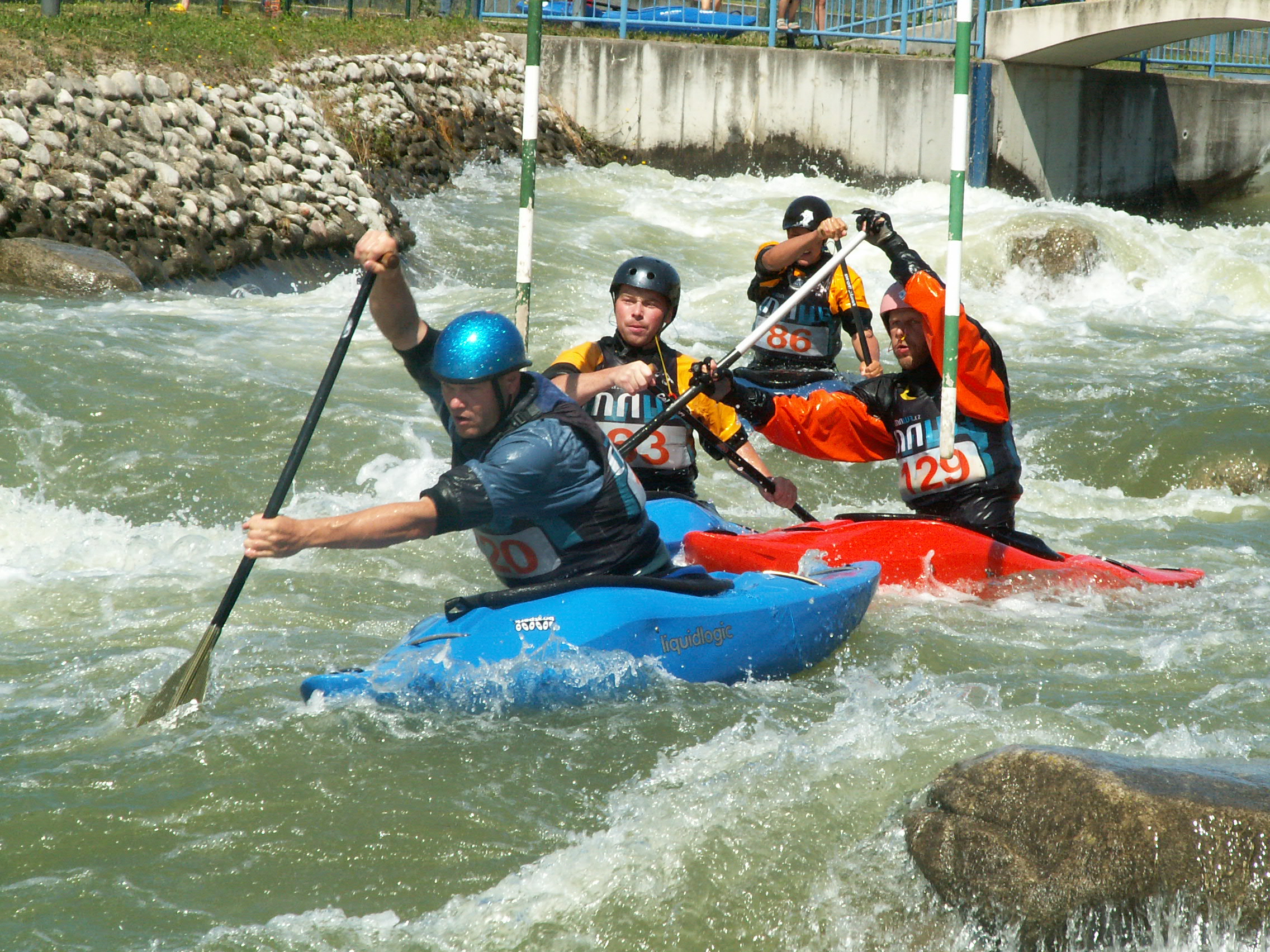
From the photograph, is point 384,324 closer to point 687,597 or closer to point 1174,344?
point 687,597

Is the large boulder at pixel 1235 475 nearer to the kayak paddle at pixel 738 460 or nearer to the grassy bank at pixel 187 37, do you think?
the kayak paddle at pixel 738 460

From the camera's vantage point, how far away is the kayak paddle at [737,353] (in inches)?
204

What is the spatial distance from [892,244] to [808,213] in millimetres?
1301

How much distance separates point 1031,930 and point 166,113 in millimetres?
10331

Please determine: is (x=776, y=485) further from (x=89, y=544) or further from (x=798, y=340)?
(x=89, y=544)

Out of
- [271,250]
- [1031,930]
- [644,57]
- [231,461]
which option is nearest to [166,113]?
[271,250]

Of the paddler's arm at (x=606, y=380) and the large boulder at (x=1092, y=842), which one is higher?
the paddler's arm at (x=606, y=380)

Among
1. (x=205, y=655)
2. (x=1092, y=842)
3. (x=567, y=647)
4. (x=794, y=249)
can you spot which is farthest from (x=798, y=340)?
(x=1092, y=842)

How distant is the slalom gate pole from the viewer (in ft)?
16.7

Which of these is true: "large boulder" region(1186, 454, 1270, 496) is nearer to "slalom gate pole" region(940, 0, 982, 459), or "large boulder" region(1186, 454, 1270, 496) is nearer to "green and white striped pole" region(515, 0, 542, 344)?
"slalom gate pole" region(940, 0, 982, 459)

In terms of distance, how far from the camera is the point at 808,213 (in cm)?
663

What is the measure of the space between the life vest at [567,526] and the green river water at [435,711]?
45 centimetres

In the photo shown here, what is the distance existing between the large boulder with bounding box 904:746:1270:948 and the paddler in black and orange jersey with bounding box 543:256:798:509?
2321 mm

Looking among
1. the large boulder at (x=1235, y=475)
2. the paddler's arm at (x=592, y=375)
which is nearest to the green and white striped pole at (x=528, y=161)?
the paddler's arm at (x=592, y=375)
